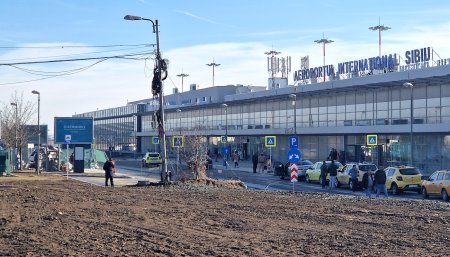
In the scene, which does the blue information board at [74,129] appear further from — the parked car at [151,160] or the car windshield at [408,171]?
the car windshield at [408,171]

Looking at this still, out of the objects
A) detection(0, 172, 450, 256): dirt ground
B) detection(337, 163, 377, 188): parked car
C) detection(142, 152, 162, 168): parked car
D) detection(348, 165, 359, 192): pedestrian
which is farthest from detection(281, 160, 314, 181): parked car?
detection(0, 172, 450, 256): dirt ground

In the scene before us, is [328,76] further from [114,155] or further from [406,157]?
[114,155]

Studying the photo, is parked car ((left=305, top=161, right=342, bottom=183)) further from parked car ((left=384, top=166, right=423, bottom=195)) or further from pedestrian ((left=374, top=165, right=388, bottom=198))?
pedestrian ((left=374, top=165, right=388, bottom=198))

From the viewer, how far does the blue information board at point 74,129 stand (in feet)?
175

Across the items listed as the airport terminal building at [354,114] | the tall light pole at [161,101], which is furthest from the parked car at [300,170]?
the tall light pole at [161,101]

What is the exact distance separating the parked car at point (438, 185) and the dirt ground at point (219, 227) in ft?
24.3

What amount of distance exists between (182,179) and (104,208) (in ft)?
51.0

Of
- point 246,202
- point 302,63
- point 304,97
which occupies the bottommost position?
point 246,202

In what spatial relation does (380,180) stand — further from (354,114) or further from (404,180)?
(354,114)

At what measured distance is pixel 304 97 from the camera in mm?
69188

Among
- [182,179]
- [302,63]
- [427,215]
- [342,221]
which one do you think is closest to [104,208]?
[342,221]

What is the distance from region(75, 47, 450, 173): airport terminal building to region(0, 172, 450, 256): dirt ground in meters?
16.0

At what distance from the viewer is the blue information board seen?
175ft

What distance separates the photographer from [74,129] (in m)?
54.1
